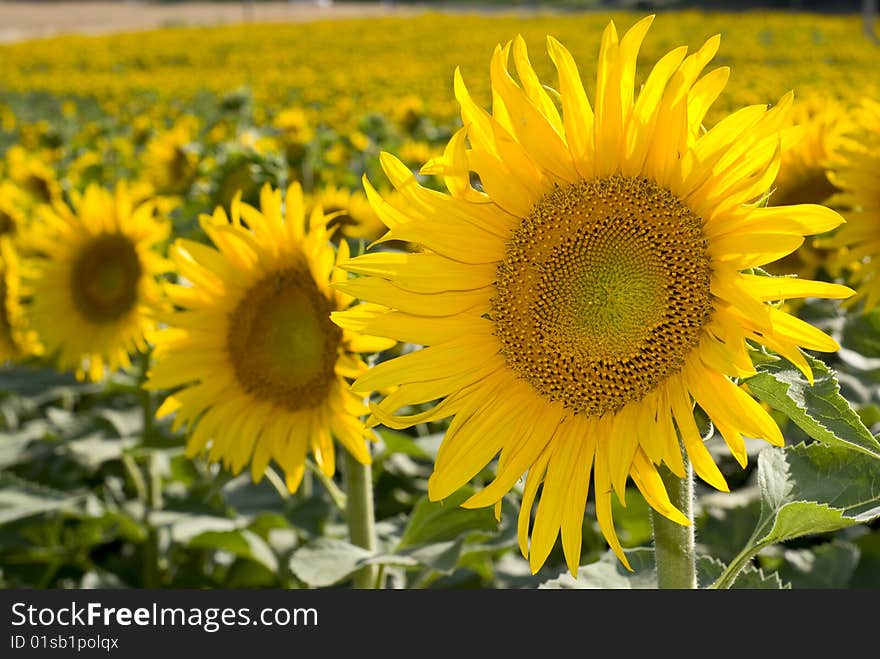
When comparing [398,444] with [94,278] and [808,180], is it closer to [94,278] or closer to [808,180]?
[808,180]

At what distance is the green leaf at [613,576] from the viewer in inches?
60.0

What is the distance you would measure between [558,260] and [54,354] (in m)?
2.38

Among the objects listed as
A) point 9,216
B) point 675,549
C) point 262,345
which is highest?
point 9,216

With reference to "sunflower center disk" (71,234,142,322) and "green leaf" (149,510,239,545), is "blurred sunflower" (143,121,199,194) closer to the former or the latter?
"sunflower center disk" (71,234,142,322)

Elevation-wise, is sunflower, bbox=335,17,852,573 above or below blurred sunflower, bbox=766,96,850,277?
below

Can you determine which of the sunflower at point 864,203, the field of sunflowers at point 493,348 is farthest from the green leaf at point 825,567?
the sunflower at point 864,203

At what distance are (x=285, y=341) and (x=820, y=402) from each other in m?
1.11

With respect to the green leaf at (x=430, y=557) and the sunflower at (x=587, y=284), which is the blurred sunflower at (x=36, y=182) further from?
the sunflower at (x=587, y=284)

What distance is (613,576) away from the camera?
157 cm

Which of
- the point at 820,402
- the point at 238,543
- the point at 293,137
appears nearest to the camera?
the point at 820,402

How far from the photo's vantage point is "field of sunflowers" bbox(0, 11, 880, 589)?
117 cm

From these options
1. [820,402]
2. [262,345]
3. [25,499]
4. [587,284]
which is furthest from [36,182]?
[820,402]

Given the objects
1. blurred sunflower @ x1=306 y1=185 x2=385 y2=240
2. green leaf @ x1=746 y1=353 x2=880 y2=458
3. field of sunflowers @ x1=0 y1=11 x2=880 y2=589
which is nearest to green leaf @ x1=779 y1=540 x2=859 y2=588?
field of sunflowers @ x1=0 y1=11 x2=880 y2=589

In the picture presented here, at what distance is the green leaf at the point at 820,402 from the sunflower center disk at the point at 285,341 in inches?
35.8
